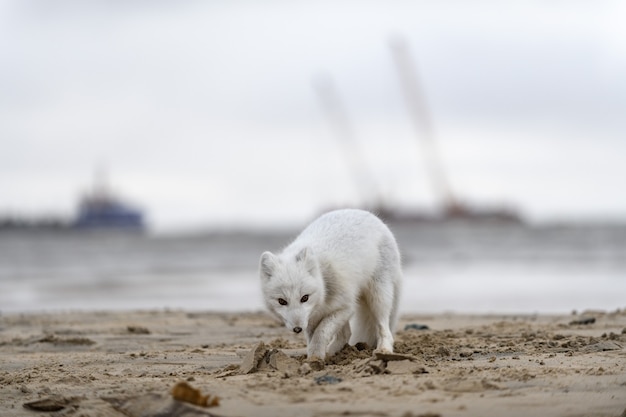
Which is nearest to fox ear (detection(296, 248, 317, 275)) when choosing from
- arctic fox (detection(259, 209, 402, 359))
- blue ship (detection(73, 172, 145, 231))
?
arctic fox (detection(259, 209, 402, 359))

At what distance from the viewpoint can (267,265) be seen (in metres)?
6.64

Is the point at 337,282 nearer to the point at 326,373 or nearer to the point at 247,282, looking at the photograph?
the point at 326,373

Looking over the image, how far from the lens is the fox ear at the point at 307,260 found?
263 inches

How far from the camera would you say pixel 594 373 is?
18.3ft

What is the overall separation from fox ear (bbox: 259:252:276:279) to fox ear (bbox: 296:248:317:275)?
0.19 m

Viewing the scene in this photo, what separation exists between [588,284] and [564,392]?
1226 centimetres

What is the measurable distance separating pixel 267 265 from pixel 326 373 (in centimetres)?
109

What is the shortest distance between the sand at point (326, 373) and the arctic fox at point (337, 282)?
20 cm

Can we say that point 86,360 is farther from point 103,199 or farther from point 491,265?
point 103,199

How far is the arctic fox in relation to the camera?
21.7ft

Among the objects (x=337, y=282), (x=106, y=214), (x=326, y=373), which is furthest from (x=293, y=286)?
(x=106, y=214)

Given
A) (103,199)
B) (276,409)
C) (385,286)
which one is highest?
(103,199)

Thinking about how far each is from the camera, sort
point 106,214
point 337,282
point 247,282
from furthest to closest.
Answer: point 106,214
point 247,282
point 337,282

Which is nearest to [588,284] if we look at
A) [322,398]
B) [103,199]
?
[322,398]
